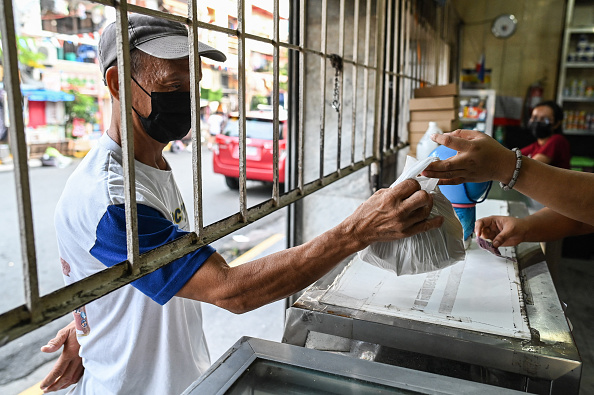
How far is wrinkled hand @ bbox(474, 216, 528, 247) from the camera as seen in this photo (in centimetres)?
170

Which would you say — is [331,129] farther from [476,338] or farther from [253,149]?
[253,149]

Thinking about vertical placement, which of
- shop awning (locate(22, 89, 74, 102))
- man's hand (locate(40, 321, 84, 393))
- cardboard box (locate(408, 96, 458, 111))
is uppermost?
shop awning (locate(22, 89, 74, 102))

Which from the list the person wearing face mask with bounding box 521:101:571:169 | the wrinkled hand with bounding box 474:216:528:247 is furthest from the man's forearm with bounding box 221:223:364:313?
the person wearing face mask with bounding box 521:101:571:169

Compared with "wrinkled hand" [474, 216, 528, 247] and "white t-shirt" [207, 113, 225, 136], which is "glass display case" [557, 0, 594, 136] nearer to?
"wrinkled hand" [474, 216, 528, 247]

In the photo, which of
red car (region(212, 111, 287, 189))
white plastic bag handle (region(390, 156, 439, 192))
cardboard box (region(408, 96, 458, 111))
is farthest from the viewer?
red car (region(212, 111, 287, 189))

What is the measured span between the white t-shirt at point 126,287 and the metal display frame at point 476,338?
346 millimetres

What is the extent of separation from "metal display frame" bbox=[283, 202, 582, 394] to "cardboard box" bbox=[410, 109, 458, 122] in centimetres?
207

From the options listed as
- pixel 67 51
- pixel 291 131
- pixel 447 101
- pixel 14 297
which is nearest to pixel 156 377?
pixel 291 131

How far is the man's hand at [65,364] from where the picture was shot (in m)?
1.47

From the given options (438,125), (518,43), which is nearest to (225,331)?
(438,125)

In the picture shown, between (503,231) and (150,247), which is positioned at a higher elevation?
(150,247)

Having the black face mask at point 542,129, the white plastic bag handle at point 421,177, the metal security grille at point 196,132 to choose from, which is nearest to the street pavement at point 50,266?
the metal security grille at point 196,132

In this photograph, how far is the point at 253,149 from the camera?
7953mm

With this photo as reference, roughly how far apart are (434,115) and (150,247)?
2.78 meters
